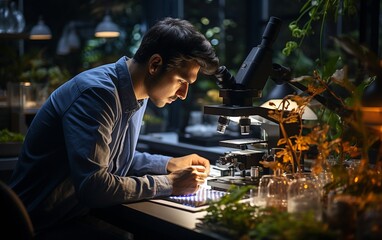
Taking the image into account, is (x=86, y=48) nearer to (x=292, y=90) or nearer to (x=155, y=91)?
(x=292, y=90)

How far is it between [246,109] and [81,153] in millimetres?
662

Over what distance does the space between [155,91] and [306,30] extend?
788 mm

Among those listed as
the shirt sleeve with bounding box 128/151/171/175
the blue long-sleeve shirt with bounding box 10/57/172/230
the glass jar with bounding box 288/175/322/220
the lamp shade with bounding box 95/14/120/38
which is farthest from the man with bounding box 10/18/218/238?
the lamp shade with bounding box 95/14/120/38

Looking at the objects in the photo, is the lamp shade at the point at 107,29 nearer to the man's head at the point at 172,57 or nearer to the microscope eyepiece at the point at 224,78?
the man's head at the point at 172,57

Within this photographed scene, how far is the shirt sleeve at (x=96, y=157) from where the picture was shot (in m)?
2.22

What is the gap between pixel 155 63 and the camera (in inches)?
98.8

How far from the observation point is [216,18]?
284 inches

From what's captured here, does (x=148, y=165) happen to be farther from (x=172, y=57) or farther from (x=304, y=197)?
(x=304, y=197)

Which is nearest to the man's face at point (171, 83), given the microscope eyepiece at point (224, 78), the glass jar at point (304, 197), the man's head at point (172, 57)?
the man's head at point (172, 57)

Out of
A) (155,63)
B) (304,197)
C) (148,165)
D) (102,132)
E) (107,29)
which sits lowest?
(148,165)

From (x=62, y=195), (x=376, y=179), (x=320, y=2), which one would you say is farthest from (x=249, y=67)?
(x=62, y=195)

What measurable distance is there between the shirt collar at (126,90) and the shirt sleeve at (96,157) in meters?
0.11

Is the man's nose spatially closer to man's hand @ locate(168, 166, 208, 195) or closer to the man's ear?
the man's ear

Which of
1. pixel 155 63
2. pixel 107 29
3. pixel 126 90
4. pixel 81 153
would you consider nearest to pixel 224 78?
pixel 155 63
